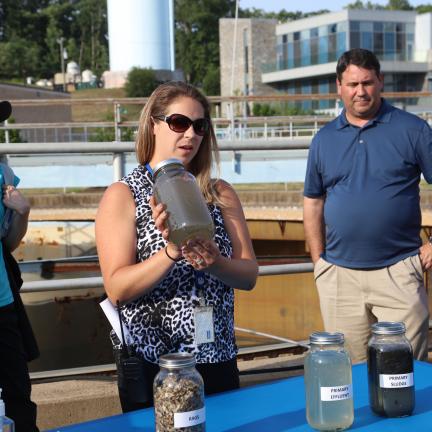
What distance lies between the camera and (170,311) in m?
2.46

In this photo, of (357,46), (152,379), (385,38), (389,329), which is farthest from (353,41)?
(389,329)

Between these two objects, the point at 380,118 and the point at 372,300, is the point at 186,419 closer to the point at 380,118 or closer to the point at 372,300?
the point at 372,300

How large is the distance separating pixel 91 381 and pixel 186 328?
1812mm

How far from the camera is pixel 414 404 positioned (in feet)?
6.91

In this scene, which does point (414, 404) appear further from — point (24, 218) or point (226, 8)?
point (226, 8)

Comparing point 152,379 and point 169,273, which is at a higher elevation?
point 169,273

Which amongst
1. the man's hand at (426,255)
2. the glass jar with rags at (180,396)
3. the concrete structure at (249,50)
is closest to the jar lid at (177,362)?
the glass jar with rags at (180,396)

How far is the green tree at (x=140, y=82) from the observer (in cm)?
5381

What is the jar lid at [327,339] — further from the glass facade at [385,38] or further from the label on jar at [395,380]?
the glass facade at [385,38]

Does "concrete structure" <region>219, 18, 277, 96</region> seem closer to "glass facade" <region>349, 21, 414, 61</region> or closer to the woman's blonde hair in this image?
"glass facade" <region>349, 21, 414, 61</region>

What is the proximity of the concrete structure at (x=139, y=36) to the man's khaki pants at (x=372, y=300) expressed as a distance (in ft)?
164

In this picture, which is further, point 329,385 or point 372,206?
point 372,206

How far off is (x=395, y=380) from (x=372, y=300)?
1524 millimetres

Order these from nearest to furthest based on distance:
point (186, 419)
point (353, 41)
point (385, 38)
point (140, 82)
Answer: point (186, 419), point (353, 41), point (385, 38), point (140, 82)
